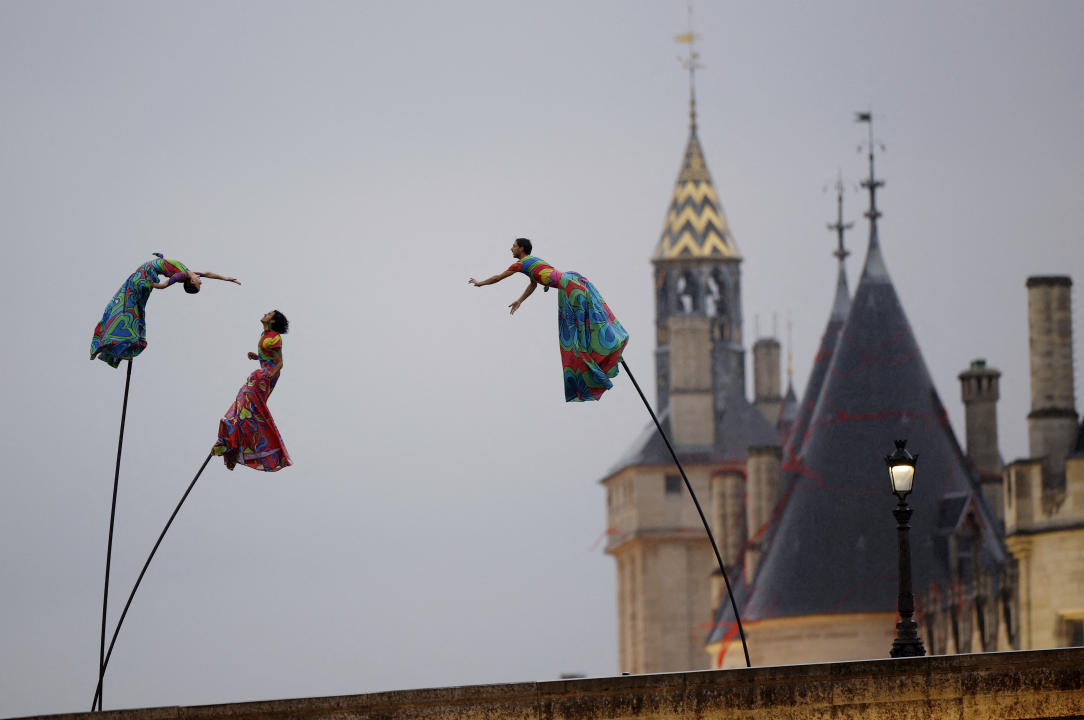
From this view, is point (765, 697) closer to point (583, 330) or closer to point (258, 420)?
point (583, 330)

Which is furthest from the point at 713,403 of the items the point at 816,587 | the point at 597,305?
the point at 597,305

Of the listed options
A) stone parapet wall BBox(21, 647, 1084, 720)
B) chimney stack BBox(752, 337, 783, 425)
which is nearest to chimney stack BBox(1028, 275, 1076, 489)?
stone parapet wall BBox(21, 647, 1084, 720)

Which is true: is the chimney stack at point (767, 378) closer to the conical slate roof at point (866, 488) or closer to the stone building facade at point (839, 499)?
the stone building facade at point (839, 499)

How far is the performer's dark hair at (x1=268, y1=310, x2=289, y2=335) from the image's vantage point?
22922 mm

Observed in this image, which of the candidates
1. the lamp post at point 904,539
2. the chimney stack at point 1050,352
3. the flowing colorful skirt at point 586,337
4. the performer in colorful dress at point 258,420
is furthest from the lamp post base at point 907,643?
the chimney stack at point 1050,352

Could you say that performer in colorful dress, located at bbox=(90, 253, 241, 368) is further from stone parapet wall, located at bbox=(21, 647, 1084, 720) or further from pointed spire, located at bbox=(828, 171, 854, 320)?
pointed spire, located at bbox=(828, 171, 854, 320)

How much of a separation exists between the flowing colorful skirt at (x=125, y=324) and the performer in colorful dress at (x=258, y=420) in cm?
114

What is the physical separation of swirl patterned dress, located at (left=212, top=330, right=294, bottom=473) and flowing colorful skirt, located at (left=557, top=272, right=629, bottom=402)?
2.66 m

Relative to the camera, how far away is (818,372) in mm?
73250

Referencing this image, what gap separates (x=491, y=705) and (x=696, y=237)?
7645 cm

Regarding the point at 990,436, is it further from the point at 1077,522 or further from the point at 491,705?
the point at 491,705

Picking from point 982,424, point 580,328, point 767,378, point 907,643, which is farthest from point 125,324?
point 767,378

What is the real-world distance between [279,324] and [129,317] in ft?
4.84

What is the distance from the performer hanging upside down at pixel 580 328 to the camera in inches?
900
